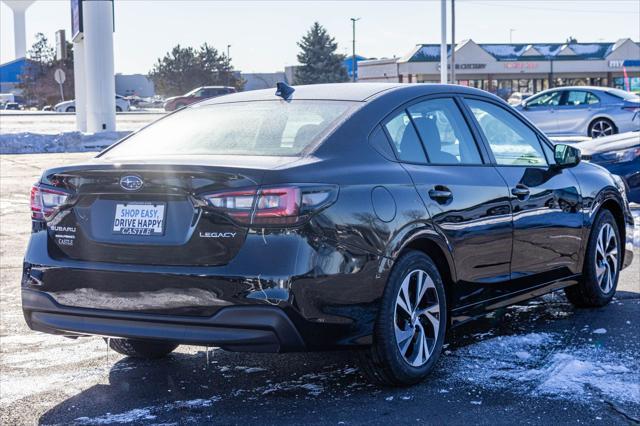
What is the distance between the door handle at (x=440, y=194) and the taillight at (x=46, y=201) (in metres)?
1.83

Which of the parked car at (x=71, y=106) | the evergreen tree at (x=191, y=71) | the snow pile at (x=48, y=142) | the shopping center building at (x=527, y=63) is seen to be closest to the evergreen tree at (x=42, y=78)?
the evergreen tree at (x=191, y=71)

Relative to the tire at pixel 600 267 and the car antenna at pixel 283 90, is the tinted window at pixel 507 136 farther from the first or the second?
the car antenna at pixel 283 90

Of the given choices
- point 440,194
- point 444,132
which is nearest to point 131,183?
point 440,194

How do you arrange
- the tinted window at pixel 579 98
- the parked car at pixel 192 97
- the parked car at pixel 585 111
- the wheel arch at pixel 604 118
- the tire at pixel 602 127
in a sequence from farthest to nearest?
the parked car at pixel 192 97 < the tinted window at pixel 579 98 < the tire at pixel 602 127 < the wheel arch at pixel 604 118 < the parked car at pixel 585 111

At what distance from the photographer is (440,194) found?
16.6 feet

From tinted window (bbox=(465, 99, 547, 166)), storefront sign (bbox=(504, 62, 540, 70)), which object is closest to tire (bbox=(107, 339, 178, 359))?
tinted window (bbox=(465, 99, 547, 166))

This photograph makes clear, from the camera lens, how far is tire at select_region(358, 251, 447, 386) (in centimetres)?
464

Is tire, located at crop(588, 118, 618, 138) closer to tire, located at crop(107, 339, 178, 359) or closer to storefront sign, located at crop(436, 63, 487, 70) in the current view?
tire, located at crop(107, 339, 178, 359)

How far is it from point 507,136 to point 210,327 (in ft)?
8.70

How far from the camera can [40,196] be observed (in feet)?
15.7

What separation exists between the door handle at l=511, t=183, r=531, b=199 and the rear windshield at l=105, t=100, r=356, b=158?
1268mm

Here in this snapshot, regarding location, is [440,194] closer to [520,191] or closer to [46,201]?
A: [520,191]

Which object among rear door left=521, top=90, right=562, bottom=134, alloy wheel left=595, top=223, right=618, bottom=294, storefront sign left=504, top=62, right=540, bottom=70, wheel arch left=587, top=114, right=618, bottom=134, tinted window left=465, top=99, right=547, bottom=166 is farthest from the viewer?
storefront sign left=504, top=62, right=540, bottom=70

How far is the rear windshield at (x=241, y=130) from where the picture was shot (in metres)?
4.78
